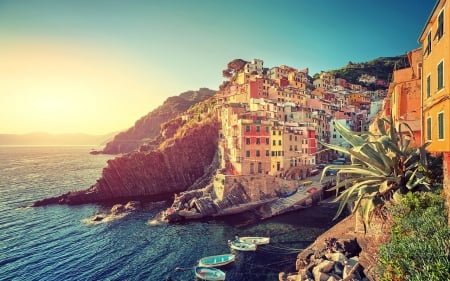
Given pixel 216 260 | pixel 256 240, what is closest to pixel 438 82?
pixel 216 260

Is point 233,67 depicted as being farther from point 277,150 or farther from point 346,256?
point 346,256

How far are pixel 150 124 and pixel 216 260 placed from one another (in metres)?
159

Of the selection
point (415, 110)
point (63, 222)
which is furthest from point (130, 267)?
point (415, 110)

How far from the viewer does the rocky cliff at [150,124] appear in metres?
166

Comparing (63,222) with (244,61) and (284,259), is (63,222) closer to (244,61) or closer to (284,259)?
(284,259)

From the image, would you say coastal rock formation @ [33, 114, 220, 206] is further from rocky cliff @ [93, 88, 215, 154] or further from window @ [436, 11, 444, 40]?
rocky cliff @ [93, 88, 215, 154]

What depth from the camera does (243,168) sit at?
159ft

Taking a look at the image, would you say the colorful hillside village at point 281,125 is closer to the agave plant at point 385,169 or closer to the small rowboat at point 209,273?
the small rowboat at point 209,273

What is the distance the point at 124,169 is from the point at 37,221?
832 inches

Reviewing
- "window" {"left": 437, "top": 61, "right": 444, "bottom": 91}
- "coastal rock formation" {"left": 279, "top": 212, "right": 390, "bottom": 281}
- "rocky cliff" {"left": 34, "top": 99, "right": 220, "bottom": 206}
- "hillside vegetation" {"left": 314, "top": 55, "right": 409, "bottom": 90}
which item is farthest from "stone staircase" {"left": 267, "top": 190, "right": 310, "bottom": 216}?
"hillside vegetation" {"left": 314, "top": 55, "right": 409, "bottom": 90}

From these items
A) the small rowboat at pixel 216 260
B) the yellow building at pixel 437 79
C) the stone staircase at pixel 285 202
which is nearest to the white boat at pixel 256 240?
the small rowboat at pixel 216 260

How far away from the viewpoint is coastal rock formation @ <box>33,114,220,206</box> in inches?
2319

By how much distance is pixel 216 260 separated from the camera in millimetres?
27469

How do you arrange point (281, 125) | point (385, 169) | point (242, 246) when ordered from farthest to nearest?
point (281, 125), point (242, 246), point (385, 169)
